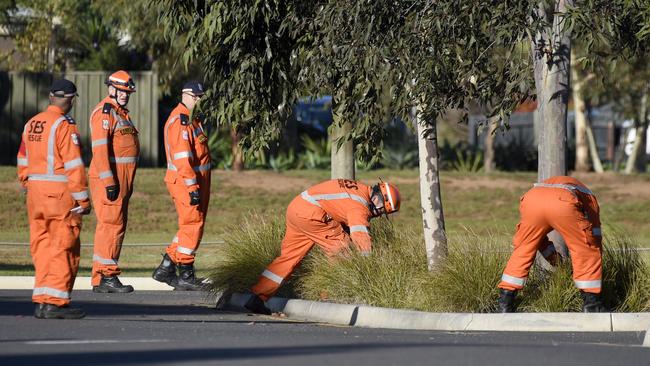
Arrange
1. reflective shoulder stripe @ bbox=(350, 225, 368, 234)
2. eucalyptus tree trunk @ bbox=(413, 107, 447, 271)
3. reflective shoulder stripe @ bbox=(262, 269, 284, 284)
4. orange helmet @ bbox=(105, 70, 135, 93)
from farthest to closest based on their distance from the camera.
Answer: orange helmet @ bbox=(105, 70, 135, 93) → eucalyptus tree trunk @ bbox=(413, 107, 447, 271) → reflective shoulder stripe @ bbox=(262, 269, 284, 284) → reflective shoulder stripe @ bbox=(350, 225, 368, 234)

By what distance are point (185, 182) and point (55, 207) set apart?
3.11m

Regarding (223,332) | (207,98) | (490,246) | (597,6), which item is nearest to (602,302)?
(490,246)

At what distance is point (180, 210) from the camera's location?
13.4 metres

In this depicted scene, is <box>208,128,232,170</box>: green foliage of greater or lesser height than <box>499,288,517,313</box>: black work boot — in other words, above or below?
above

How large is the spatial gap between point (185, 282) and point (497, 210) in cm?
1191

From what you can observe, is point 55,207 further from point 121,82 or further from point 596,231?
point 596,231

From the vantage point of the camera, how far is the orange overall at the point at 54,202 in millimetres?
10234

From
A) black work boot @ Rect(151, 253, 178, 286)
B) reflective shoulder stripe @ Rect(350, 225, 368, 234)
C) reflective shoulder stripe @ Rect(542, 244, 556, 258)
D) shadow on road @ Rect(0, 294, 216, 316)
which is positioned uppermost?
reflective shoulder stripe @ Rect(350, 225, 368, 234)

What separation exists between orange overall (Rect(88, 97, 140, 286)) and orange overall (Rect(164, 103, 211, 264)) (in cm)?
54

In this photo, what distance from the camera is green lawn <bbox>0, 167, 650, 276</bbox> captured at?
2253 cm

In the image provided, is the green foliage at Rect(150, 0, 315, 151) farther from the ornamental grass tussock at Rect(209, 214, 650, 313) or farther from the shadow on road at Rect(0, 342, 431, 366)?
the shadow on road at Rect(0, 342, 431, 366)

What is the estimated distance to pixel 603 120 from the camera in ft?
155

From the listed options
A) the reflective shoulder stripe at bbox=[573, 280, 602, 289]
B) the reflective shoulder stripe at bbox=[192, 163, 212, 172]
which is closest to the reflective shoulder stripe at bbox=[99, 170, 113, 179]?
the reflective shoulder stripe at bbox=[192, 163, 212, 172]

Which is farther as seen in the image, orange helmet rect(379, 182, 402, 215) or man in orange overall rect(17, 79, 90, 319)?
orange helmet rect(379, 182, 402, 215)
